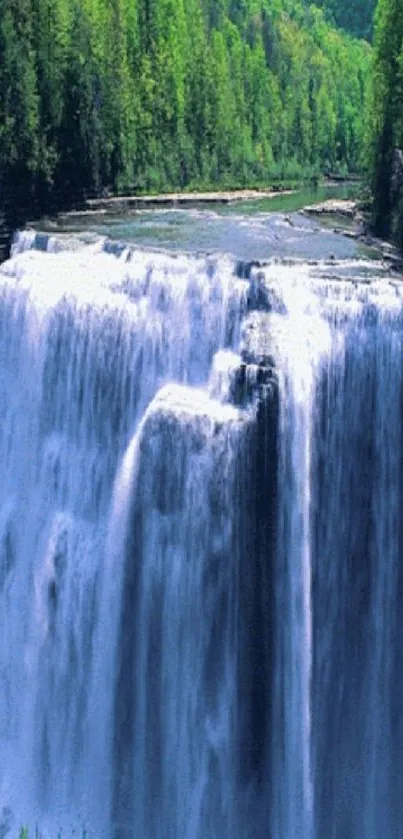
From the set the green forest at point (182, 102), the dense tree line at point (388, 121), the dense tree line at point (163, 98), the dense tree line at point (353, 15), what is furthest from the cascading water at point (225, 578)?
the dense tree line at point (353, 15)

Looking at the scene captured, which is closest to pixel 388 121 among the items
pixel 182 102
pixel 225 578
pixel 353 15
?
pixel 225 578

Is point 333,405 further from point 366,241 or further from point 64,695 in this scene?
point 366,241

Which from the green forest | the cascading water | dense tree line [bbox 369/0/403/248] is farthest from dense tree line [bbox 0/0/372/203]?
the cascading water

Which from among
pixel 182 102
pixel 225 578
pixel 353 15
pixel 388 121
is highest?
pixel 353 15

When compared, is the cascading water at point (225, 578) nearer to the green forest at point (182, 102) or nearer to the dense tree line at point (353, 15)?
the green forest at point (182, 102)

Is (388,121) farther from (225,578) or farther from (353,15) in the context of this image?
(353,15)

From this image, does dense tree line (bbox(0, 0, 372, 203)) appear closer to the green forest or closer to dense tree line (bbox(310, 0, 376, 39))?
the green forest
